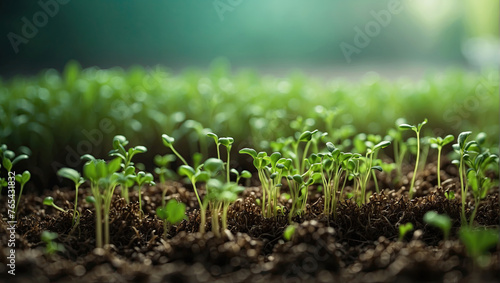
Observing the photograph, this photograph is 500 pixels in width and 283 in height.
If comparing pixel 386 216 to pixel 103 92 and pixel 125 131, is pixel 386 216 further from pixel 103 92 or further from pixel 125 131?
pixel 103 92

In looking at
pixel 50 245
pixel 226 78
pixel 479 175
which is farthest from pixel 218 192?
pixel 226 78

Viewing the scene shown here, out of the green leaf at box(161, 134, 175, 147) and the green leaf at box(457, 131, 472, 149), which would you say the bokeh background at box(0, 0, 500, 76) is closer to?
the green leaf at box(161, 134, 175, 147)

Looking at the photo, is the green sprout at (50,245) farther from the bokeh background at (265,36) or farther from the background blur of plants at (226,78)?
the bokeh background at (265,36)

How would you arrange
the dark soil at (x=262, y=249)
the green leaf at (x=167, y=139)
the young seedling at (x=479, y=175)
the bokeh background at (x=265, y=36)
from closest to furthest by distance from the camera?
the dark soil at (x=262, y=249) < the young seedling at (x=479, y=175) < the green leaf at (x=167, y=139) < the bokeh background at (x=265, y=36)

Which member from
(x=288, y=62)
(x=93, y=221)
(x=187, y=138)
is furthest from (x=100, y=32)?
(x=93, y=221)

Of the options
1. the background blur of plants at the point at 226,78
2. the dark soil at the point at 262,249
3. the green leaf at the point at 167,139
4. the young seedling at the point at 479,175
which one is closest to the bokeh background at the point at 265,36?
the background blur of plants at the point at 226,78

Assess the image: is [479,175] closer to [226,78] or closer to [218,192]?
[218,192]
